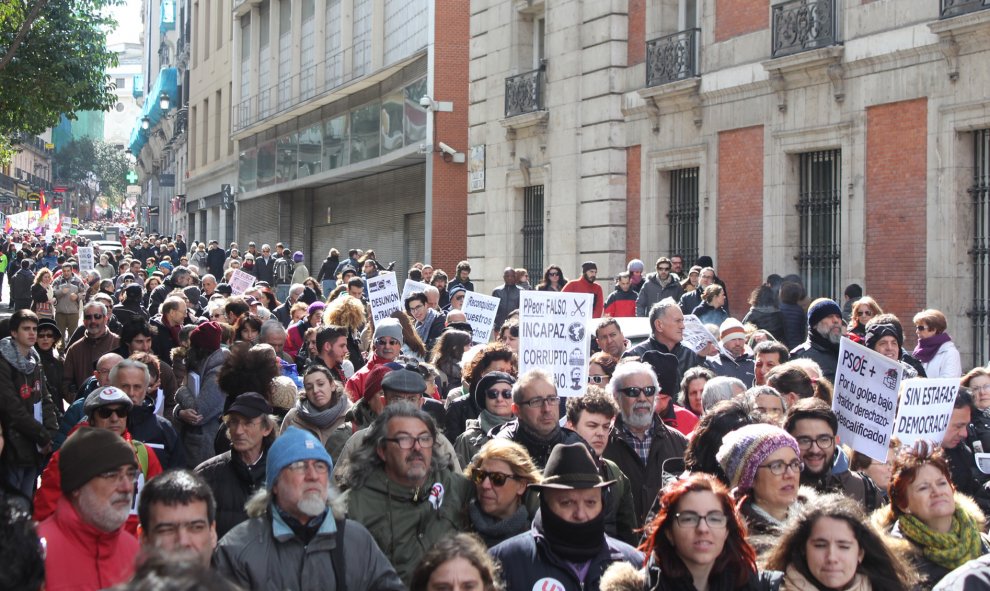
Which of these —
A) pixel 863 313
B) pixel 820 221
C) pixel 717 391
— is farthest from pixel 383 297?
pixel 820 221

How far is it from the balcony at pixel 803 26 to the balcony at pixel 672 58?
86.4 inches

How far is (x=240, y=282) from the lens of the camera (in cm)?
1844

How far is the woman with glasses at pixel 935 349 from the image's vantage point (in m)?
10.8

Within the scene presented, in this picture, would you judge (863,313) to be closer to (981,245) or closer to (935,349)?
(935,349)

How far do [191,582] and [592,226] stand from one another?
2087 centimetres

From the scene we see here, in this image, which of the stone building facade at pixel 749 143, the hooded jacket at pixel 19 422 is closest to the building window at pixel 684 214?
the stone building facade at pixel 749 143

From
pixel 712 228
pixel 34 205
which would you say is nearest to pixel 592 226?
pixel 712 228

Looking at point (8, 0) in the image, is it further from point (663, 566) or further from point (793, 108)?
point (663, 566)

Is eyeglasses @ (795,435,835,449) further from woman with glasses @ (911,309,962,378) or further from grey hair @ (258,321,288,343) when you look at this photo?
grey hair @ (258,321,288,343)

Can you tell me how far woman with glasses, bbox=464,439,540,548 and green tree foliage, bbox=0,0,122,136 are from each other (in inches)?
751

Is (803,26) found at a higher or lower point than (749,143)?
higher

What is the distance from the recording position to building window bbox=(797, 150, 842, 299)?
1811cm

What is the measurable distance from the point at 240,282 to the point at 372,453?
42.2 feet

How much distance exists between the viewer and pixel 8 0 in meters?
22.8
